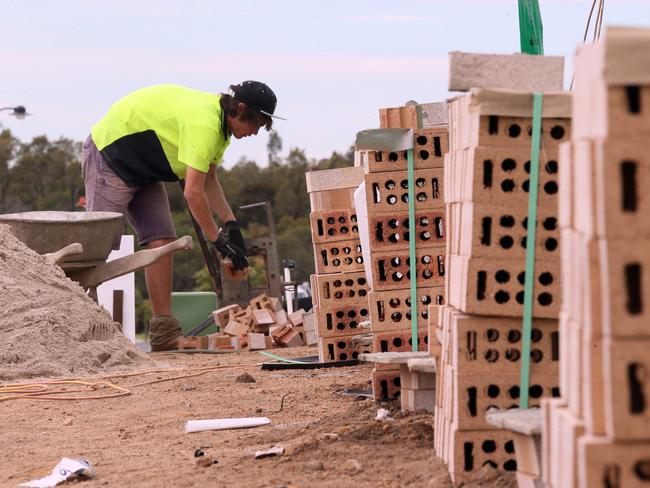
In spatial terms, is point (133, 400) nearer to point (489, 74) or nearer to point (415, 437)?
point (415, 437)

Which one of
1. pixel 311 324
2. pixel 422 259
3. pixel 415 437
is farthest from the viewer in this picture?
pixel 311 324

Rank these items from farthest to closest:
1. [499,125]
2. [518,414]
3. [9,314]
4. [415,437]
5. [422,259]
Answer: [9,314] < [422,259] < [415,437] < [499,125] < [518,414]

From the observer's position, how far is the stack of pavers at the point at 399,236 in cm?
604

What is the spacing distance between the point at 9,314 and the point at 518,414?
6.11 m

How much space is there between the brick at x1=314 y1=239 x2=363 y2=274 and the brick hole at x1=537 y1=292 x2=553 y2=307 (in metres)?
4.54

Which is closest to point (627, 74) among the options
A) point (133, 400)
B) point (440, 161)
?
point (440, 161)

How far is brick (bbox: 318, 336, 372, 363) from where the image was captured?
27.6 feet

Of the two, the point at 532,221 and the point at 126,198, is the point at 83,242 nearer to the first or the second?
the point at 126,198

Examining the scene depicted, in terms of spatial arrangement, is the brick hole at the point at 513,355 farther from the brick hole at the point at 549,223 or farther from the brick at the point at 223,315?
the brick at the point at 223,315

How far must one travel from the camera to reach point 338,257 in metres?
8.55

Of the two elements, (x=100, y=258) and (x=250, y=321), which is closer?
(x=100, y=258)

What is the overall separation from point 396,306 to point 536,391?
81.6 inches

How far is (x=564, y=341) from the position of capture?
302 centimetres

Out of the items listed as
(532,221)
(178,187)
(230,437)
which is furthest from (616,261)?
(178,187)
